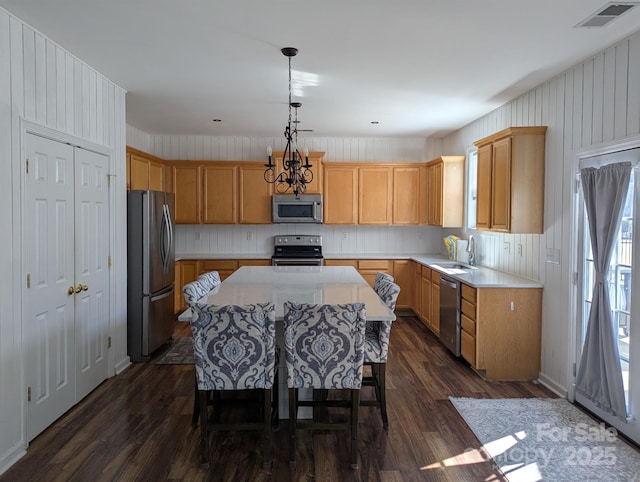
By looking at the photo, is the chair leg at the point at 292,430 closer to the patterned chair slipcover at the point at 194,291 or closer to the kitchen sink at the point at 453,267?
the patterned chair slipcover at the point at 194,291

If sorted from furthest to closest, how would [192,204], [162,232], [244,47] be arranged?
[192,204] → [162,232] → [244,47]

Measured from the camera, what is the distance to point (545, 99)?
3861 millimetres

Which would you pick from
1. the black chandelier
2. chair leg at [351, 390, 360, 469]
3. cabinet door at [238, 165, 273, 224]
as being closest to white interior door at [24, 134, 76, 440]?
the black chandelier

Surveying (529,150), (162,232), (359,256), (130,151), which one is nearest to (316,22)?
(529,150)

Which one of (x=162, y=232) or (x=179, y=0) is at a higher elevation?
(x=179, y=0)

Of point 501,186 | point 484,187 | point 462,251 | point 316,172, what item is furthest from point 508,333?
point 316,172

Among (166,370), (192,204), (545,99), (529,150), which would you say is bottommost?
(166,370)

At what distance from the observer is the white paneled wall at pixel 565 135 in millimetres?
2922

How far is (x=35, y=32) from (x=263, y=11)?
1.66m

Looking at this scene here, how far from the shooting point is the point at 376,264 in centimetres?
628

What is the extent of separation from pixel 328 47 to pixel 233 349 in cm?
228

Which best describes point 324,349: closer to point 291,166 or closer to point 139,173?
point 291,166

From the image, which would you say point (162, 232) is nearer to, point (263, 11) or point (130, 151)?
point (130, 151)

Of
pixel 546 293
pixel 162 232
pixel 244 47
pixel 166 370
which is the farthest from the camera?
pixel 162 232
